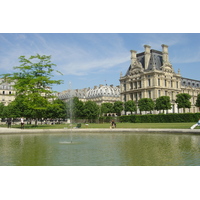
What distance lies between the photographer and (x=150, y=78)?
88750 millimetres

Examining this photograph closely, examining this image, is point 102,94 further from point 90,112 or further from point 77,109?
point 90,112

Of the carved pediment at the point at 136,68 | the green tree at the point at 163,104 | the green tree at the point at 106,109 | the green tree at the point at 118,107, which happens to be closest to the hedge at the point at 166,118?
the green tree at the point at 163,104

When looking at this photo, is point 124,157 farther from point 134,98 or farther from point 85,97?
point 85,97

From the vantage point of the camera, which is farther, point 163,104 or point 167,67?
point 167,67

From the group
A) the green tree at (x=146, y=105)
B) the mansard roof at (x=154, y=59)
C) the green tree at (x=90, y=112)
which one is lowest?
the green tree at (x=90, y=112)

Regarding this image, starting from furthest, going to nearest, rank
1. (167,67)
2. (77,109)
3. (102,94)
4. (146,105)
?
(102,94) → (167,67) → (146,105) → (77,109)

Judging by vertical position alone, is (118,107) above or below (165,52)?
below

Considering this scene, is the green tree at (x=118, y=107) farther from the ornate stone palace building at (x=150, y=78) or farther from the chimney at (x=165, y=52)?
the chimney at (x=165, y=52)

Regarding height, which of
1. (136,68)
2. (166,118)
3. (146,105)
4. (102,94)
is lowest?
(166,118)

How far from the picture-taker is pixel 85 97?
142m

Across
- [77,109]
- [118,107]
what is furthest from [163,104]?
[77,109]

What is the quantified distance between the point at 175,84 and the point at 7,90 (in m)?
65.1

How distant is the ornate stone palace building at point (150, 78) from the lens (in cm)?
8812
